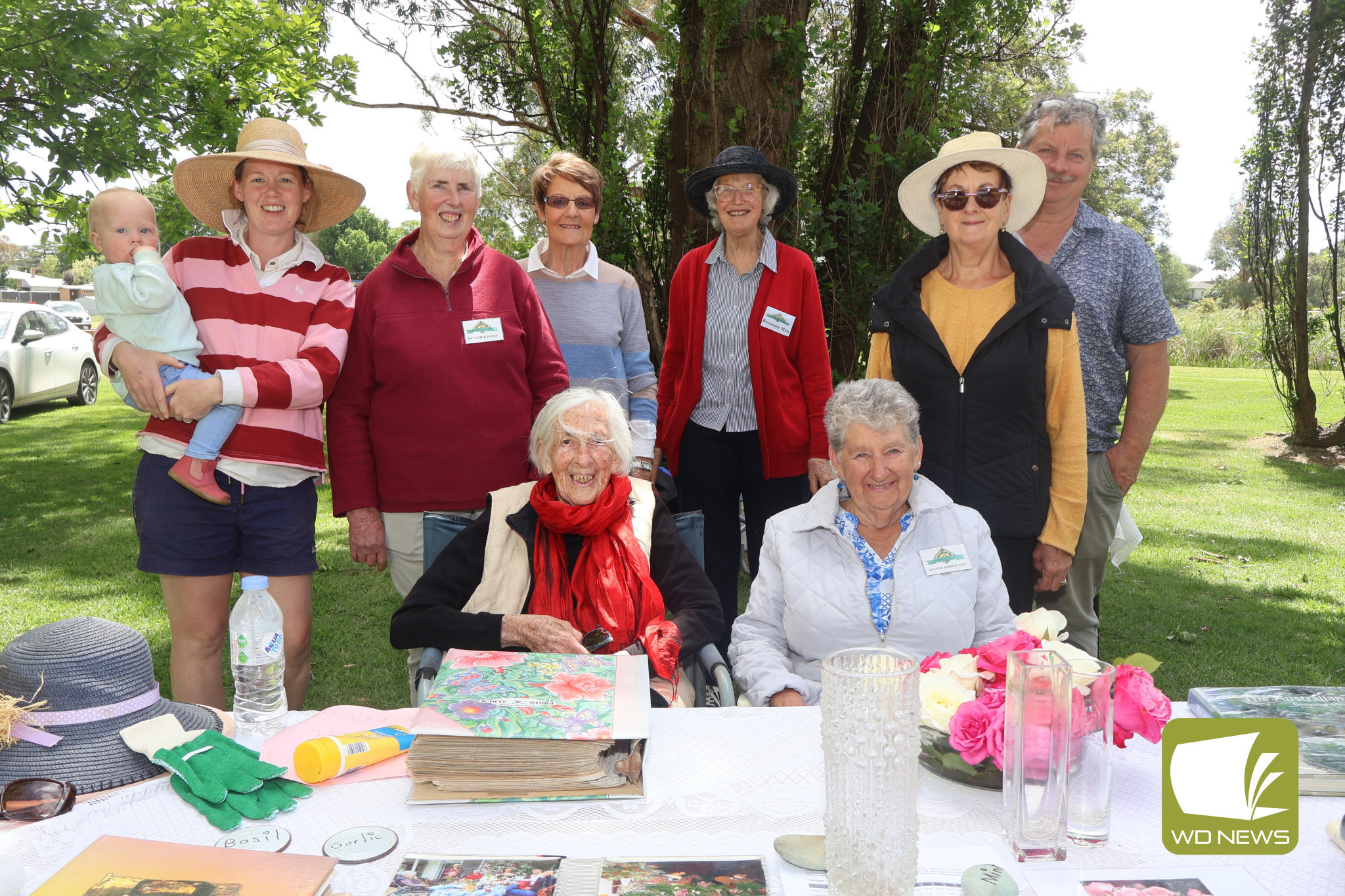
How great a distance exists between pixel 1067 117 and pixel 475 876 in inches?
114

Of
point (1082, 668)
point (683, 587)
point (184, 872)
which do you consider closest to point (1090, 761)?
point (1082, 668)

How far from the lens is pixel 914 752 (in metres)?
1.07

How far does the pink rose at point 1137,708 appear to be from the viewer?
1.37 meters

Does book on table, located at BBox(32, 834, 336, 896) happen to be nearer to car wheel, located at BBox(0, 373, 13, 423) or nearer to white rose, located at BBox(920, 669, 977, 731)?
white rose, located at BBox(920, 669, 977, 731)

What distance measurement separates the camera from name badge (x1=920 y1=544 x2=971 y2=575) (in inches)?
88.1

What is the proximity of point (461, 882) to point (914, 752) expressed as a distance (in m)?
0.58

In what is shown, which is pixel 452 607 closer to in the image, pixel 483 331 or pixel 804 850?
pixel 483 331

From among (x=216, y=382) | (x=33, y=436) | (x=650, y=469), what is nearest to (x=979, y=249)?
(x=650, y=469)

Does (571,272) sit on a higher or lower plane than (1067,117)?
lower

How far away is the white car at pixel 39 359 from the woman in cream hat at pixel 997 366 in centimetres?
1370

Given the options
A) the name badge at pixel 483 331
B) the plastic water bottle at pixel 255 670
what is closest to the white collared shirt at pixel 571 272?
the name badge at pixel 483 331

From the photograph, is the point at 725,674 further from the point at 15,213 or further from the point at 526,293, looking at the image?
the point at 15,213

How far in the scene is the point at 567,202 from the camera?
3.38m

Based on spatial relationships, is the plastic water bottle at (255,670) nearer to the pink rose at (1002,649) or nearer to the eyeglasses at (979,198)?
the pink rose at (1002,649)
